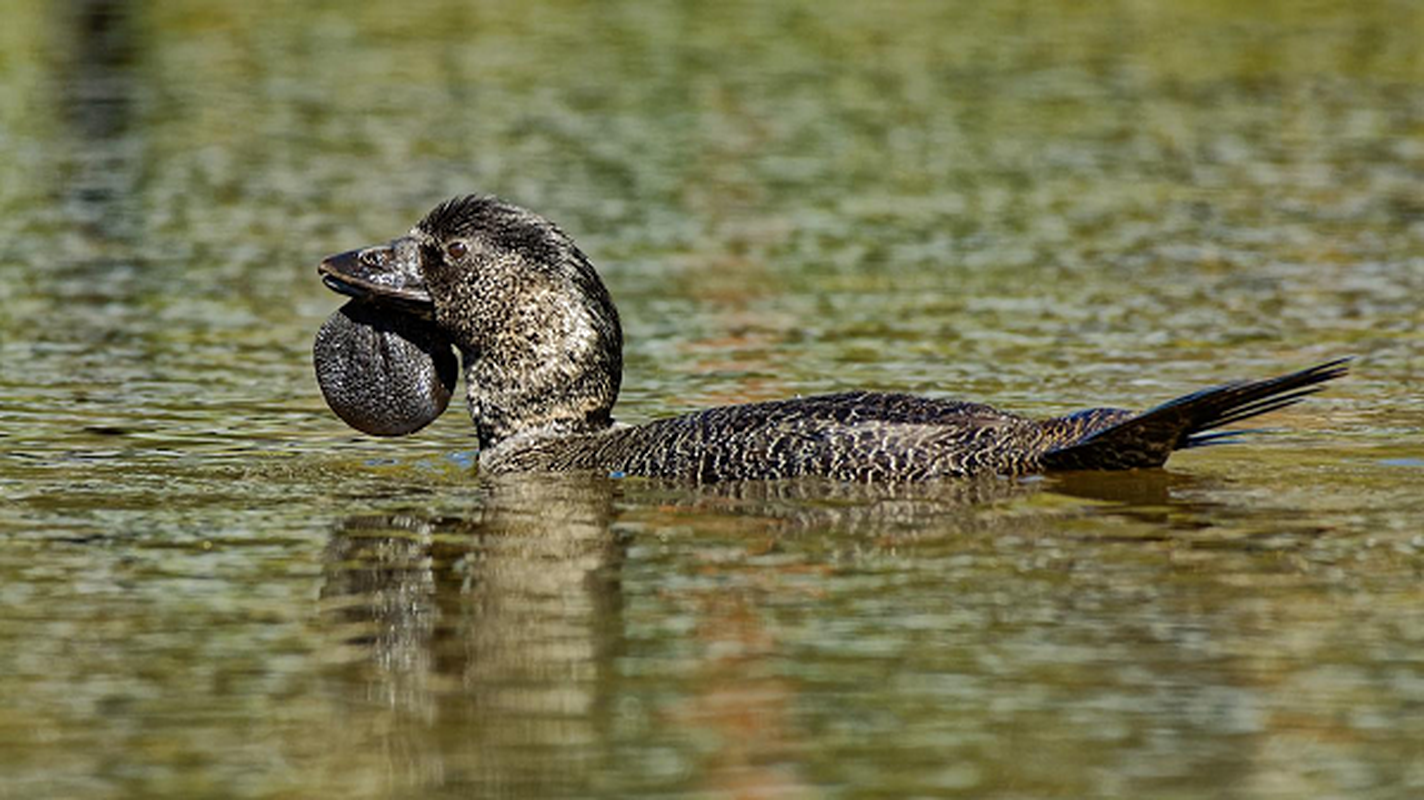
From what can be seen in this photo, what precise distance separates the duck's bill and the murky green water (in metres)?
0.68

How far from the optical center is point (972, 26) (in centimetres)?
2766

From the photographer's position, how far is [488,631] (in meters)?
8.62

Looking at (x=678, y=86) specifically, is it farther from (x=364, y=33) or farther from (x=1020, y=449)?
(x=1020, y=449)

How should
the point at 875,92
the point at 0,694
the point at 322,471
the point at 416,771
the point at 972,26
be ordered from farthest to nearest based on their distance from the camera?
the point at 972,26
the point at 875,92
the point at 322,471
the point at 0,694
the point at 416,771

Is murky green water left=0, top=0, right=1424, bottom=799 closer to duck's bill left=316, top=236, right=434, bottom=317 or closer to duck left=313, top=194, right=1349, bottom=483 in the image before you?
duck left=313, top=194, right=1349, bottom=483

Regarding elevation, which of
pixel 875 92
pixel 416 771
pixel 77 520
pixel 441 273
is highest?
pixel 875 92

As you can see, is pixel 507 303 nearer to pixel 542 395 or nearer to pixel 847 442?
pixel 542 395

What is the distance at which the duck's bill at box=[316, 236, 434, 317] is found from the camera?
11688 mm

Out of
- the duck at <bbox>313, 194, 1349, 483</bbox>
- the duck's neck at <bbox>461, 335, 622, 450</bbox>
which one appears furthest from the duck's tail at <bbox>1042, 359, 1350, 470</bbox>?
the duck's neck at <bbox>461, 335, 622, 450</bbox>

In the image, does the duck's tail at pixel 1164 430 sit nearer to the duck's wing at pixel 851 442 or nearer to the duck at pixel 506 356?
the duck's wing at pixel 851 442

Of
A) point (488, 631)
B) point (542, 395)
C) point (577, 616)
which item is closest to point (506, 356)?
point (542, 395)

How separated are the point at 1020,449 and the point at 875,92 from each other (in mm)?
13116

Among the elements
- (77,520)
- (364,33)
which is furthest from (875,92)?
(77,520)

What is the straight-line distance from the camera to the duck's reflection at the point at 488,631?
287 inches
